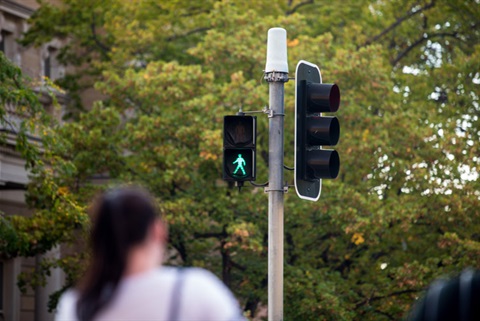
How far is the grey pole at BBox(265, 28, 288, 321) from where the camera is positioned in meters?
10.6

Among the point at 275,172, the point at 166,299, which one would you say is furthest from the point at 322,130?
the point at 166,299

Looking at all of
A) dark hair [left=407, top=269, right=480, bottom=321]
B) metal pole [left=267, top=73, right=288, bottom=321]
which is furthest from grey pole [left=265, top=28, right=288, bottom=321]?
dark hair [left=407, top=269, right=480, bottom=321]

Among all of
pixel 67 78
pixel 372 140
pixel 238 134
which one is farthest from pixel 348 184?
pixel 238 134

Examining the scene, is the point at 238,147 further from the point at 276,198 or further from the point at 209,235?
the point at 209,235

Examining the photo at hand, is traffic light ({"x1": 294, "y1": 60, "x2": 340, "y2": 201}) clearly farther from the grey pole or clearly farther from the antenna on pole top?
the antenna on pole top

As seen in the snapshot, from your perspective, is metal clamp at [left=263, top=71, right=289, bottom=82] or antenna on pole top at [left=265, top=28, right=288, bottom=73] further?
antenna on pole top at [left=265, top=28, right=288, bottom=73]

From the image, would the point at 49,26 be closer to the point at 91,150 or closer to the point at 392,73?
the point at 91,150

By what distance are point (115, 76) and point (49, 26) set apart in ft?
17.0

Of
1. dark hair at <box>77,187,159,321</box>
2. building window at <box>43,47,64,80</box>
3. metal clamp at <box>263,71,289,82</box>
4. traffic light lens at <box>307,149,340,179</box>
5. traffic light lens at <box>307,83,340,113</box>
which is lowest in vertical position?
dark hair at <box>77,187,159,321</box>

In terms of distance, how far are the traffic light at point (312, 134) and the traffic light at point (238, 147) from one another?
63cm

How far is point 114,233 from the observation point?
3.35 m

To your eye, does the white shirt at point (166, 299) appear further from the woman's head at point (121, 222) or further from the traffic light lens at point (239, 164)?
the traffic light lens at point (239, 164)

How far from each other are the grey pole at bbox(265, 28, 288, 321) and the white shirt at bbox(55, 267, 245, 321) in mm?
7037

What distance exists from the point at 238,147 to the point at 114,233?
25.3 ft
